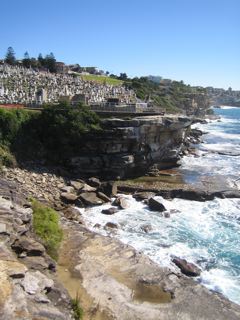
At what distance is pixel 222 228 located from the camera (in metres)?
29.4

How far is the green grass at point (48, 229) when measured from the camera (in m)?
21.5

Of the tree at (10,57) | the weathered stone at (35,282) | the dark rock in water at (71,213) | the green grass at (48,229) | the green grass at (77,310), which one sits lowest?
the dark rock in water at (71,213)

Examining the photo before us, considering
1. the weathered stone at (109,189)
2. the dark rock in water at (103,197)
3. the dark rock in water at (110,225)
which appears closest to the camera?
the dark rock in water at (110,225)

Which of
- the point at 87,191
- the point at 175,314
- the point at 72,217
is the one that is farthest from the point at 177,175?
the point at 175,314

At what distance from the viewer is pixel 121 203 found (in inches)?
1293

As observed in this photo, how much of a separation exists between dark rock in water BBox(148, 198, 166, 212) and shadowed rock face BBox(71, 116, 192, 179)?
7932mm

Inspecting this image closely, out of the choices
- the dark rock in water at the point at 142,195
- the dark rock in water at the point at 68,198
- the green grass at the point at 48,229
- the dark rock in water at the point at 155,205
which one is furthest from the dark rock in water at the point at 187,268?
the dark rock in water at the point at 68,198

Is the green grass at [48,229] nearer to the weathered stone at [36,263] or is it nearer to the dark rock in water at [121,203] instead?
the weathered stone at [36,263]

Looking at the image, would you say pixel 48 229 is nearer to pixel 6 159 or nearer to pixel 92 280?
pixel 92 280

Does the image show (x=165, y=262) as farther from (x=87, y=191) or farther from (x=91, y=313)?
(x=87, y=191)

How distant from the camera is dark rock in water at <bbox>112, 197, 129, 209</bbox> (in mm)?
32719

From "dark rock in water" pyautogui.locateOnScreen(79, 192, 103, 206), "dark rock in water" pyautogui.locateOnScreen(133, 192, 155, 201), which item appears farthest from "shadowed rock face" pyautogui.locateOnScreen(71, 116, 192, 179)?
"dark rock in water" pyautogui.locateOnScreen(79, 192, 103, 206)

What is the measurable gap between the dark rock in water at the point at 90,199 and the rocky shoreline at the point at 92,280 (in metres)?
5.08

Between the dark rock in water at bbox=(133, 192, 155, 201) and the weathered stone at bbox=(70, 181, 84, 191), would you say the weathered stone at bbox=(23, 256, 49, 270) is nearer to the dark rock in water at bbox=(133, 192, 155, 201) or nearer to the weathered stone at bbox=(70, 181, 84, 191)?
the weathered stone at bbox=(70, 181, 84, 191)
